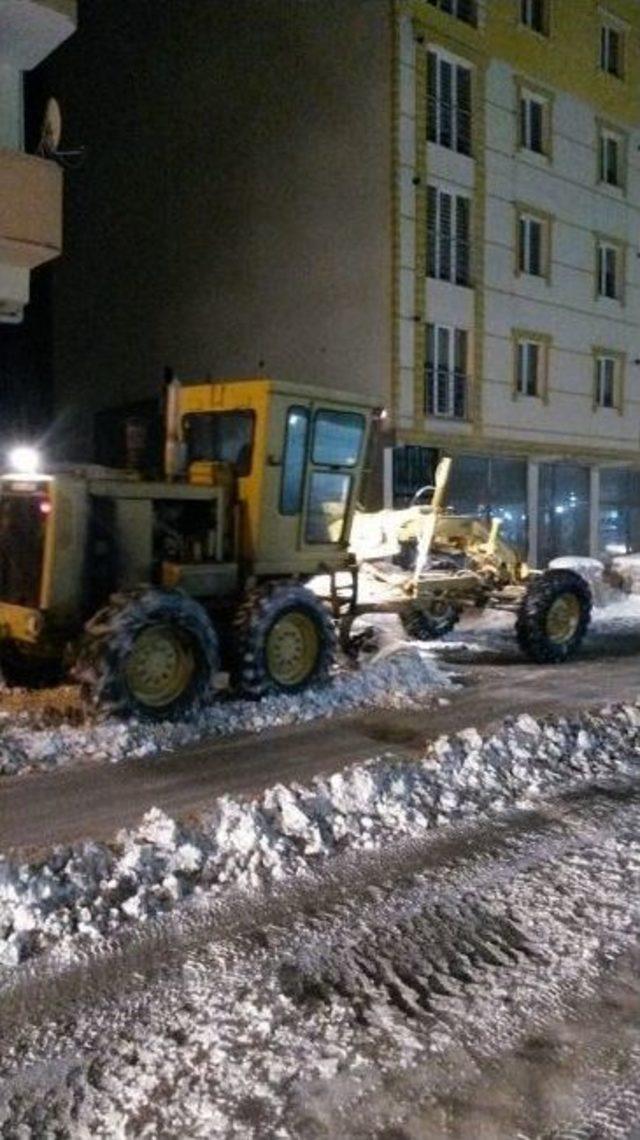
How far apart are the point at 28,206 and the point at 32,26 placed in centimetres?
214

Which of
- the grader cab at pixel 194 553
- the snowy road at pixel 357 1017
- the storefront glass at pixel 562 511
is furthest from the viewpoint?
the storefront glass at pixel 562 511

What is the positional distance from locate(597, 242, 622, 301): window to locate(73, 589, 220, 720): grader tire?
21.3m

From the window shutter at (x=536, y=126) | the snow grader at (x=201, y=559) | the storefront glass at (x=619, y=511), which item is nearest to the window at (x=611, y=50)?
the window shutter at (x=536, y=126)

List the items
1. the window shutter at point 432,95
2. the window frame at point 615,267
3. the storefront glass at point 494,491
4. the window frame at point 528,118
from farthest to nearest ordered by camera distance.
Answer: the window frame at point 615,267, the window frame at point 528,118, the storefront glass at point 494,491, the window shutter at point 432,95

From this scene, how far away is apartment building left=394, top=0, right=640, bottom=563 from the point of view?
2164cm

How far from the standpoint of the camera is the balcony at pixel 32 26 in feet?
40.4

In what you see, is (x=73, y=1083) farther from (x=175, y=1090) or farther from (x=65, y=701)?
(x=65, y=701)

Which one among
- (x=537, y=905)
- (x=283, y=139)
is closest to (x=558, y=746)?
(x=537, y=905)

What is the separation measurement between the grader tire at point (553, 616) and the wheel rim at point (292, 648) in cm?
368

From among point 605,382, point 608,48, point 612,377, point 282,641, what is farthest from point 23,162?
point 608,48

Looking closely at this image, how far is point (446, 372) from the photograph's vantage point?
74.2 feet

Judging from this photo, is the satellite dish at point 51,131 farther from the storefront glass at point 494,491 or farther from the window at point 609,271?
the window at point 609,271

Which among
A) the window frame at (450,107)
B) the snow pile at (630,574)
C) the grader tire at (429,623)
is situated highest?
the window frame at (450,107)

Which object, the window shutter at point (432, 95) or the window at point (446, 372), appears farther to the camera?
the window at point (446, 372)
